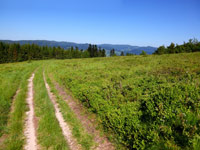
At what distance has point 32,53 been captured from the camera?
92.5 metres

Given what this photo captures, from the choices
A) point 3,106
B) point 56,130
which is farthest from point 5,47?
point 56,130

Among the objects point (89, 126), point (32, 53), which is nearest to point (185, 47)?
point (89, 126)

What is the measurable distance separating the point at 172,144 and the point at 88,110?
16.8 ft

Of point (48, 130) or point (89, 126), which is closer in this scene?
point (48, 130)

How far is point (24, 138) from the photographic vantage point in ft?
17.5

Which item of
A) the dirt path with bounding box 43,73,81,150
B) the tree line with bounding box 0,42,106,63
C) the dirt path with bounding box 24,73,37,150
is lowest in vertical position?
the dirt path with bounding box 24,73,37,150

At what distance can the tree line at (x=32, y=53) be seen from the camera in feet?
263

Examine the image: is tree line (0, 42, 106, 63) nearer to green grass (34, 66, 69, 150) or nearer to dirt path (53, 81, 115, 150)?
green grass (34, 66, 69, 150)

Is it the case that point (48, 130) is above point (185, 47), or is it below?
below

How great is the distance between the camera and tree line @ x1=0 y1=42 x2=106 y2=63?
263 feet

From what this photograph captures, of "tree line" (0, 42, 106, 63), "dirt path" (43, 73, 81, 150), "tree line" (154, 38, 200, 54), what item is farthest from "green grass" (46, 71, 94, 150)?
"tree line" (0, 42, 106, 63)

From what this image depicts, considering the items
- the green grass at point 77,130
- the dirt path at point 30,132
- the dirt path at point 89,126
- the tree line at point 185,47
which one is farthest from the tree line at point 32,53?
the green grass at point 77,130

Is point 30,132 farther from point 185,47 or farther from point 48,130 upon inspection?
point 185,47

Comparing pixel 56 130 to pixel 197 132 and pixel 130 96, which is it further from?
pixel 197 132
